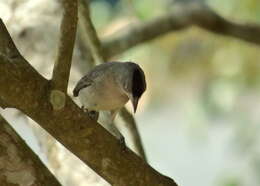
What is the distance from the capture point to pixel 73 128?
1.69 m

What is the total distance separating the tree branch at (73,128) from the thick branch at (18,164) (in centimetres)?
8

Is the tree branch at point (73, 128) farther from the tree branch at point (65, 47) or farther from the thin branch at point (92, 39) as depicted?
the thin branch at point (92, 39)

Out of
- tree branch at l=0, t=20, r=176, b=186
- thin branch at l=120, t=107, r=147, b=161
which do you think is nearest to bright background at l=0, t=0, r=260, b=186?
thin branch at l=120, t=107, r=147, b=161

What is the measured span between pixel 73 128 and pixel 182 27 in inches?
86.7

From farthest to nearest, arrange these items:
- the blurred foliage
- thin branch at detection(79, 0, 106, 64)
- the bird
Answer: the blurred foliage → thin branch at detection(79, 0, 106, 64) → the bird

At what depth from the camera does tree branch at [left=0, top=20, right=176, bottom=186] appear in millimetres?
1626

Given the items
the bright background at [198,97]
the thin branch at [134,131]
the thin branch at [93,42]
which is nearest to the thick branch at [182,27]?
the bright background at [198,97]

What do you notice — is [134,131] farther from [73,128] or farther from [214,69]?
[214,69]

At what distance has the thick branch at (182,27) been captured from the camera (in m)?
3.63

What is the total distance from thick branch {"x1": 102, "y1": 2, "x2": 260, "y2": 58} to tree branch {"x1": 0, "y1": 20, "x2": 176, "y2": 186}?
184cm

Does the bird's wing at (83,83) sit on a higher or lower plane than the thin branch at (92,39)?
higher

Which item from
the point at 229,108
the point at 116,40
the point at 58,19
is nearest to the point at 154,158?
the point at 229,108

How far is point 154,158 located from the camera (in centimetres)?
551

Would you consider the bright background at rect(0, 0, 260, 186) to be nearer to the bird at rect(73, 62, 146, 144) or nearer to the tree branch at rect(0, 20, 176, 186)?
the bird at rect(73, 62, 146, 144)
